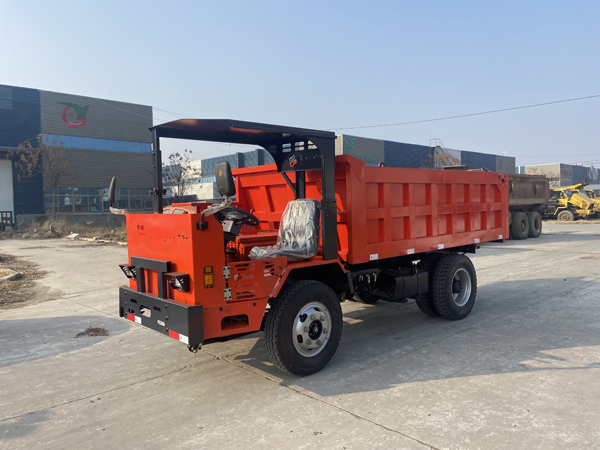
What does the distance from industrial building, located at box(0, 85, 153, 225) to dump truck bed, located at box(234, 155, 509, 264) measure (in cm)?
2528

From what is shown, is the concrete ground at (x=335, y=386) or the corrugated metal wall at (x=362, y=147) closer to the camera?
the concrete ground at (x=335, y=386)

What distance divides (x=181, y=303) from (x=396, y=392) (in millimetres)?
2200

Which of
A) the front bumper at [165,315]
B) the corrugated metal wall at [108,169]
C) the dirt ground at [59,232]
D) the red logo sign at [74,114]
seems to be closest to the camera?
the front bumper at [165,315]

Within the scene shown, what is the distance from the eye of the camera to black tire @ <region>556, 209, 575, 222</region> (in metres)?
30.0

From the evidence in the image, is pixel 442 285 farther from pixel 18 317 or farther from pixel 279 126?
pixel 18 317

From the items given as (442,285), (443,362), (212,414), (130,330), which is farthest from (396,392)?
(130,330)

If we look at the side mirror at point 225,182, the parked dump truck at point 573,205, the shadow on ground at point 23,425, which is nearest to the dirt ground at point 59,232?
the shadow on ground at point 23,425

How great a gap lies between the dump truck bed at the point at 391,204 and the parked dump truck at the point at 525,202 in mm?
12938

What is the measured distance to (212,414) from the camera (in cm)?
382

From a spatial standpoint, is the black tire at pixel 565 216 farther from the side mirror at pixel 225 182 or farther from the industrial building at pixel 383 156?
the side mirror at pixel 225 182

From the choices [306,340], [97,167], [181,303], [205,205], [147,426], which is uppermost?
[97,167]

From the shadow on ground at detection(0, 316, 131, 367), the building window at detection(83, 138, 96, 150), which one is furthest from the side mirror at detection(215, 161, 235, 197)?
the building window at detection(83, 138, 96, 150)

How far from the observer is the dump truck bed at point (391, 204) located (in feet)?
16.9

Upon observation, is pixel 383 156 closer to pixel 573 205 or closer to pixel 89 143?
pixel 573 205
